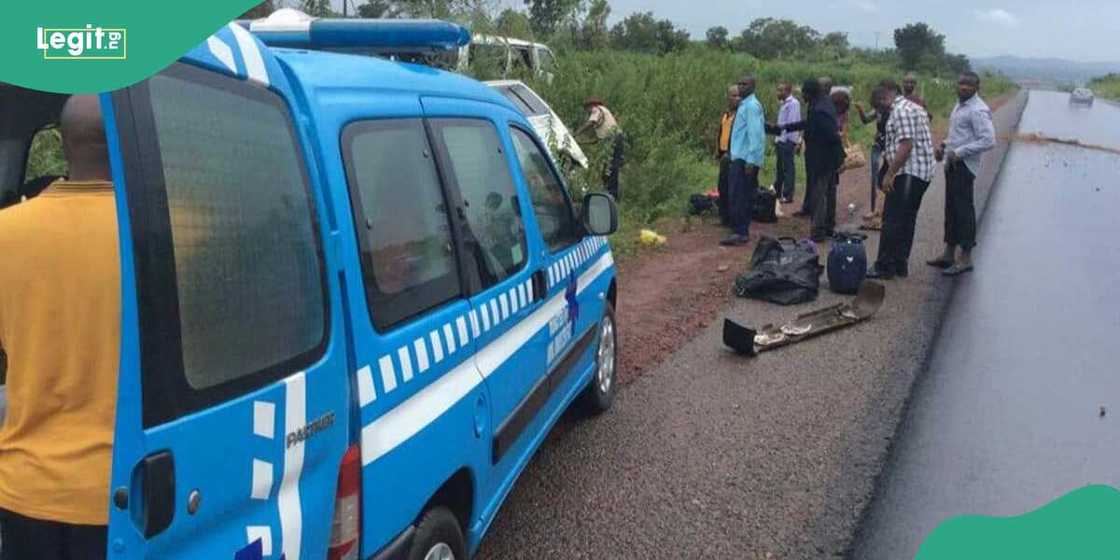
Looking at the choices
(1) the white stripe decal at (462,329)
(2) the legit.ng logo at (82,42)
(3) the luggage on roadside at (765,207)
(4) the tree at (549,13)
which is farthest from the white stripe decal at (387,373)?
(4) the tree at (549,13)

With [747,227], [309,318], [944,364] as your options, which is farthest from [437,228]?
[747,227]

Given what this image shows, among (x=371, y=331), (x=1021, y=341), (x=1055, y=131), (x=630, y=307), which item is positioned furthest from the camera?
(x=1055, y=131)

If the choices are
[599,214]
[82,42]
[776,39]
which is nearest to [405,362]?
[82,42]

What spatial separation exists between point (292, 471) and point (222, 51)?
899mm

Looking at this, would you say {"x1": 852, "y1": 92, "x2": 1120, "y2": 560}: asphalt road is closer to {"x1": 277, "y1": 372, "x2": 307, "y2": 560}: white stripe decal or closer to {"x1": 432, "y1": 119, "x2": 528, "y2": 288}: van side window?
{"x1": 432, "y1": 119, "x2": 528, "y2": 288}: van side window

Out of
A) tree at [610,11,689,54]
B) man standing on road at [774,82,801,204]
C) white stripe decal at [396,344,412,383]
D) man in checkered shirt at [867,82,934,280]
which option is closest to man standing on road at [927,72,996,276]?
man in checkered shirt at [867,82,934,280]

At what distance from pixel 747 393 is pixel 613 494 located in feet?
5.62

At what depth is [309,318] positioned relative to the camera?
2.08 metres

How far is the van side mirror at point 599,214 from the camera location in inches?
169

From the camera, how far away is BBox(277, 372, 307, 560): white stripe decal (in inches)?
76.9

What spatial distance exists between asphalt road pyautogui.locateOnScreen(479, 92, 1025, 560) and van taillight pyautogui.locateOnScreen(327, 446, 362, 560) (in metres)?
1.55

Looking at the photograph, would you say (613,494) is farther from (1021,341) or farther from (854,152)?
(854,152)

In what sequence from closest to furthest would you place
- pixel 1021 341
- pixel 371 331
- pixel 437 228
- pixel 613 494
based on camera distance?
pixel 371 331 < pixel 437 228 < pixel 613 494 < pixel 1021 341

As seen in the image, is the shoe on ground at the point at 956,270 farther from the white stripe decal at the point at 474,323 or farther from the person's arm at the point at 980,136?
the white stripe decal at the point at 474,323
